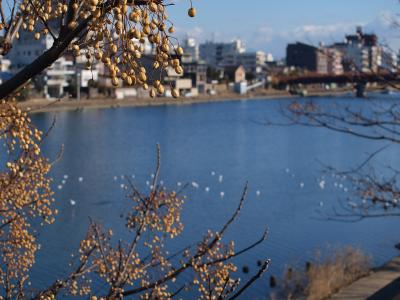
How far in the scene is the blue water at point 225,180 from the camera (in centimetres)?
725

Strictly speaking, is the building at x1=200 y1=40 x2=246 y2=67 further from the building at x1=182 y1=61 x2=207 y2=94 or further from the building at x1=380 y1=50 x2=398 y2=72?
the building at x1=380 y1=50 x2=398 y2=72

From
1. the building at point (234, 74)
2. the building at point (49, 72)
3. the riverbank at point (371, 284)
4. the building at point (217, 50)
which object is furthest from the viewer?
the building at point (217, 50)

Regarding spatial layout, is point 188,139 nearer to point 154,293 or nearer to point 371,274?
point 371,274

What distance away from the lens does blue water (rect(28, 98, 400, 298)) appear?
7.25 m

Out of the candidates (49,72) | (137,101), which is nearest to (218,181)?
(49,72)

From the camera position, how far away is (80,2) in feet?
3.40

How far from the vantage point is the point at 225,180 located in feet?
36.1

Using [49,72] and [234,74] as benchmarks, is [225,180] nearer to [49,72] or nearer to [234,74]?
[49,72]

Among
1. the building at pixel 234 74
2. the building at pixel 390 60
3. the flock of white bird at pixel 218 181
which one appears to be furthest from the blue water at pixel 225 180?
the building at pixel 234 74

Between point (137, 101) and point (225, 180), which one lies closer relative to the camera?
point (225, 180)

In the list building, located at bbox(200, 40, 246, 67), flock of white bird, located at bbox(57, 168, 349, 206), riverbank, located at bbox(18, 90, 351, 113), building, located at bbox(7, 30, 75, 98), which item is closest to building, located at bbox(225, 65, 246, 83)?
riverbank, located at bbox(18, 90, 351, 113)

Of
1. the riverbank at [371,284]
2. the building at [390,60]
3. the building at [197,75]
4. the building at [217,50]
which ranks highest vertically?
the building at [217,50]

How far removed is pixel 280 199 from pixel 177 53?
29.2 ft

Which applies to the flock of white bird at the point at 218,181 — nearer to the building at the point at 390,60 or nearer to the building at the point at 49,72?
the building at the point at 390,60
